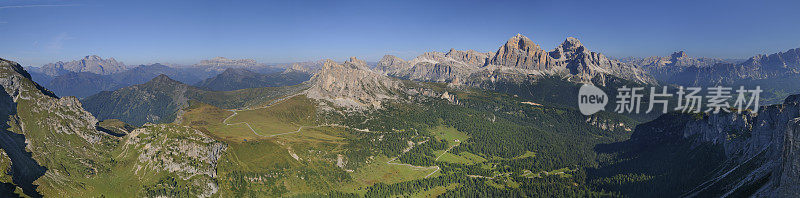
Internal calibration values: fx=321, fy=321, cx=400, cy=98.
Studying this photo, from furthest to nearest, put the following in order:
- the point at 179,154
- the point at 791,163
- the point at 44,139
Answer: the point at 179,154
the point at 44,139
the point at 791,163

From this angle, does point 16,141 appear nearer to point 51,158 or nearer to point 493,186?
point 51,158

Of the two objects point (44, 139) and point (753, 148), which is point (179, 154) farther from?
point (753, 148)

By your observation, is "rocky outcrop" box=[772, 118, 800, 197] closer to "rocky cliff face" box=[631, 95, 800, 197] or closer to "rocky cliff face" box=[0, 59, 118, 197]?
"rocky cliff face" box=[631, 95, 800, 197]

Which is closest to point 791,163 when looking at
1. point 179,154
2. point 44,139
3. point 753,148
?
point 753,148

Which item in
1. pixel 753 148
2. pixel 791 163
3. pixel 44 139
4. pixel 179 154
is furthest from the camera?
pixel 179 154

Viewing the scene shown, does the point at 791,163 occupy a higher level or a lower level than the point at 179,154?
higher

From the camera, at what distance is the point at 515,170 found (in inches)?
7407

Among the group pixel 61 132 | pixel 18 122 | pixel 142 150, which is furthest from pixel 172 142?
pixel 18 122

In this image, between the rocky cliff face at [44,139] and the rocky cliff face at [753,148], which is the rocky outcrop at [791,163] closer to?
the rocky cliff face at [753,148]

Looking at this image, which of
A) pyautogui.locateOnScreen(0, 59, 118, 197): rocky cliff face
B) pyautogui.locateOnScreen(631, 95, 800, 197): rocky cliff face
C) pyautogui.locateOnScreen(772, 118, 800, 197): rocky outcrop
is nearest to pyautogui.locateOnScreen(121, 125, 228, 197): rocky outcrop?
pyautogui.locateOnScreen(0, 59, 118, 197): rocky cliff face

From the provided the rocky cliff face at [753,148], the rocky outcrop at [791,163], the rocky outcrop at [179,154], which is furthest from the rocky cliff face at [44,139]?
the rocky cliff face at [753,148]

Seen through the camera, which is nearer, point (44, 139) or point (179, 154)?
point (44, 139)

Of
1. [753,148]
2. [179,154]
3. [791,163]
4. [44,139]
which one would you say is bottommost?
[179,154]

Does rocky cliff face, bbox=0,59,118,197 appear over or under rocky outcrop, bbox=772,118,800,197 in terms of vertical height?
under
